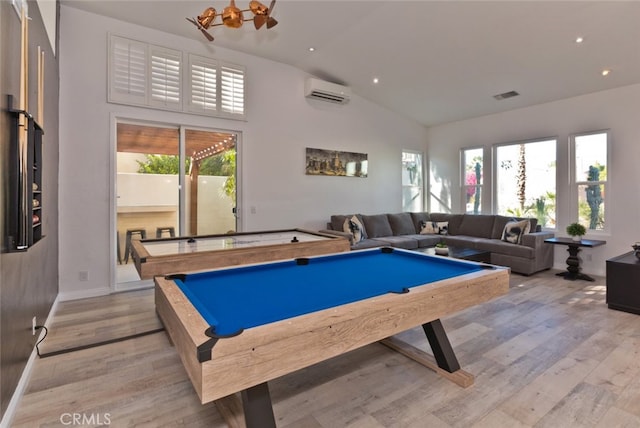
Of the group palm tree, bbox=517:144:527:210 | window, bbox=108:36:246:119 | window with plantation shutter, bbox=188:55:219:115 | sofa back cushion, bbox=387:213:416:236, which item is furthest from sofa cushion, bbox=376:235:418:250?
window with plantation shutter, bbox=188:55:219:115

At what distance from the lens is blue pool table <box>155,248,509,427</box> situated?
1.10 metres

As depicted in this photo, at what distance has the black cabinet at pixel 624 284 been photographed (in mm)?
3221

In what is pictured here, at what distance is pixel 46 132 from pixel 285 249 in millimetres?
2478

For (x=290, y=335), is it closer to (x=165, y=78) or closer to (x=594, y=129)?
(x=165, y=78)

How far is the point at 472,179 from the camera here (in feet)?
21.3

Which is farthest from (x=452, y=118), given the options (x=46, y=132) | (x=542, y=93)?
(x=46, y=132)

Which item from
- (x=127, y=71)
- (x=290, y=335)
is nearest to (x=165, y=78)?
(x=127, y=71)

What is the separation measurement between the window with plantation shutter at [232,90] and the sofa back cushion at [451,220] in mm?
4407

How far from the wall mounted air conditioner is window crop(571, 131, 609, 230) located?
149 inches

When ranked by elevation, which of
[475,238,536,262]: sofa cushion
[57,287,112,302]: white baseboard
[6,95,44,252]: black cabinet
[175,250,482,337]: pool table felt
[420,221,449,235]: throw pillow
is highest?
[6,95,44,252]: black cabinet

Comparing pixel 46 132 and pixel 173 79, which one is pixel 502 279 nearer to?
pixel 46 132

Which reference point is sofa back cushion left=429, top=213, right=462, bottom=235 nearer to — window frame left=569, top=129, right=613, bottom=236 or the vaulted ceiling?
window frame left=569, top=129, right=613, bottom=236

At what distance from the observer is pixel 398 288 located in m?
1.73

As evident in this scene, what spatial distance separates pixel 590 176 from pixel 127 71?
680 cm
